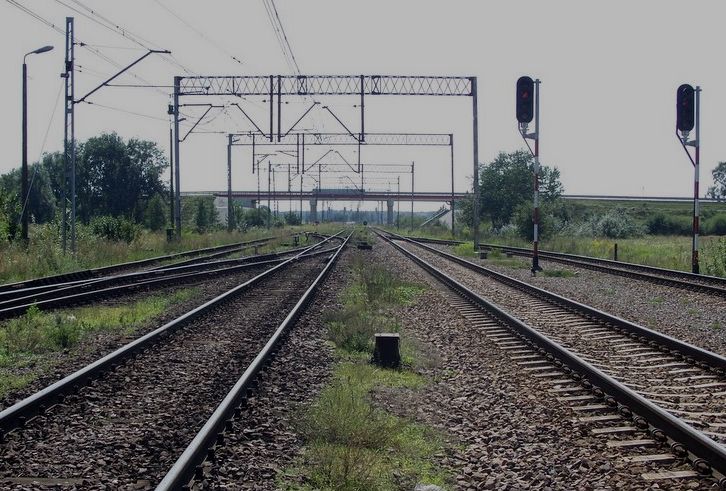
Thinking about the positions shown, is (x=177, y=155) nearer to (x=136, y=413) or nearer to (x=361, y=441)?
(x=136, y=413)

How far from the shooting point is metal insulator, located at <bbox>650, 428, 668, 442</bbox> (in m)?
6.21

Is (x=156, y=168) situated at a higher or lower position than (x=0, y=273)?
higher

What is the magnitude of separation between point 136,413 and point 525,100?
20896 mm

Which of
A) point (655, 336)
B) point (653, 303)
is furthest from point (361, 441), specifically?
point (653, 303)

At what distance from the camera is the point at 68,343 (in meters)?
10.9

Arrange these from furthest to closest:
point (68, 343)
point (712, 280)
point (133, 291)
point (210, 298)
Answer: point (712, 280) → point (133, 291) → point (210, 298) → point (68, 343)

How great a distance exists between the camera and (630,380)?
8727 mm

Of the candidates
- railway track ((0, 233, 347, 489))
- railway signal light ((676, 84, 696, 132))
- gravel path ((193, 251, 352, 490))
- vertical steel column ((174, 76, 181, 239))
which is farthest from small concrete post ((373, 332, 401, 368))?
vertical steel column ((174, 76, 181, 239))

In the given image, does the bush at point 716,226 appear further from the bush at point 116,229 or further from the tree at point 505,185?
the bush at point 116,229

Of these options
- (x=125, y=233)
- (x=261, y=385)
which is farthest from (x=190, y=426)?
(x=125, y=233)

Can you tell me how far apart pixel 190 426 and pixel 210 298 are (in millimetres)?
10674

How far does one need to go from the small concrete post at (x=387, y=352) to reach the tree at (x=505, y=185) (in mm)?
53683

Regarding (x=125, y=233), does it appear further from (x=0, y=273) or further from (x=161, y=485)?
(x=161, y=485)

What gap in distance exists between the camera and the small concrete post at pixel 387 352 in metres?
9.81
